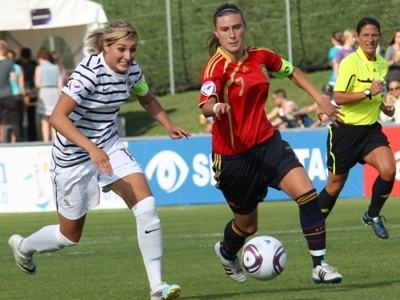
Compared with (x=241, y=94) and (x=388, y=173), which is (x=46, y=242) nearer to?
(x=241, y=94)

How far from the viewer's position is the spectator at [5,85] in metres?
21.4

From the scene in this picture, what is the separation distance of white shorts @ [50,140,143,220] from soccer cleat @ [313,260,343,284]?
64.2 inches

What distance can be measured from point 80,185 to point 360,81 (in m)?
4.47

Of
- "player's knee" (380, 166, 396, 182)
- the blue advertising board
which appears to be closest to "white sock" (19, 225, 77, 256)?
"player's knee" (380, 166, 396, 182)

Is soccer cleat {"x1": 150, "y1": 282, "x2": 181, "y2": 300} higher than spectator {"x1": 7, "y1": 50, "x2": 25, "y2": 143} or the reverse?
higher

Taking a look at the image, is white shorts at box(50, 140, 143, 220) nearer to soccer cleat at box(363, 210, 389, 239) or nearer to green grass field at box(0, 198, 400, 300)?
green grass field at box(0, 198, 400, 300)

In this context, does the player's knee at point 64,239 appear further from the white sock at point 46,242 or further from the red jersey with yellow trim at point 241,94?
the red jersey with yellow trim at point 241,94

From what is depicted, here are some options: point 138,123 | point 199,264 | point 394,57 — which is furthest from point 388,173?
point 138,123

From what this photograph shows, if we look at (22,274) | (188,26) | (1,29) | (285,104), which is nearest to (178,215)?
(285,104)

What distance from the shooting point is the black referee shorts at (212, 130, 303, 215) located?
9000 mm

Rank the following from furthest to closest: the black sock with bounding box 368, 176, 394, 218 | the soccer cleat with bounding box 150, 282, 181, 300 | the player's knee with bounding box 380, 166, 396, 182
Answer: the black sock with bounding box 368, 176, 394, 218 → the player's knee with bounding box 380, 166, 396, 182 → the soccer cleat with bounding box 150, 282, 181, 300

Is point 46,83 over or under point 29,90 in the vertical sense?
over

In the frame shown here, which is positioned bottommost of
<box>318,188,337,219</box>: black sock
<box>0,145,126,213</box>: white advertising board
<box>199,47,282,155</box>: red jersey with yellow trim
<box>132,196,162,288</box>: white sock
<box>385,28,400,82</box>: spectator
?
<box>0,145,126,213</box>: white advertising board

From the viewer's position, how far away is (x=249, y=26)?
26719 mm
